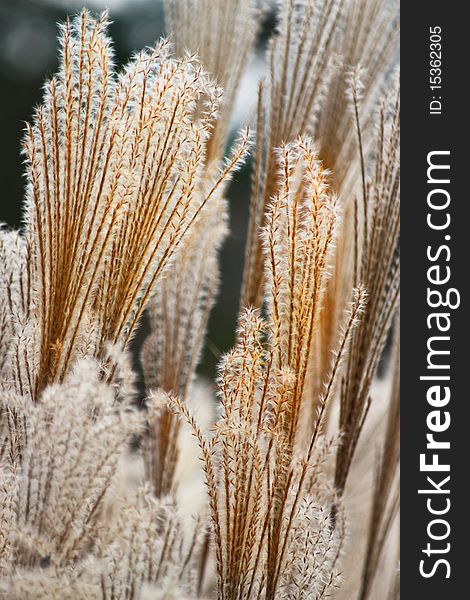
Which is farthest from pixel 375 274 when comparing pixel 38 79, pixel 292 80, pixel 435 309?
pixel 38 79

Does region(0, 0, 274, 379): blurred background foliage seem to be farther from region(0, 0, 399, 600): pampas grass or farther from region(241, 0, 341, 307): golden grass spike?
region(0, 0, 399, 600): pampas grass

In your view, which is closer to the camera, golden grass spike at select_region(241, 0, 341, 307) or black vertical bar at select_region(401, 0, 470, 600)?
black vertical bar at select_region(401, 0, 470, 600)

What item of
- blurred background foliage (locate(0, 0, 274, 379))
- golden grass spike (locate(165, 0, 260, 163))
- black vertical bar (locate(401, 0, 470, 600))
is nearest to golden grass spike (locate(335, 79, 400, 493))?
black vertical bar (locate(401, 0, 470, 600))

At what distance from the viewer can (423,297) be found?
91 centimetres

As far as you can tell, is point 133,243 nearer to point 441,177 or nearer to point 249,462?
point 249,462

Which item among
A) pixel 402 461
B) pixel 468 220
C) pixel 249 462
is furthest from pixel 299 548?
pixel 468 220

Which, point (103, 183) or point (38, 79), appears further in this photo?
point (38, 79)

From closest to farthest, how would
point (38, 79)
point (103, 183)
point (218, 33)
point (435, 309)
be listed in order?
1. point (103, 183)
2. point (435, 309)
3. point (218, 33)
4. point (38, 79)

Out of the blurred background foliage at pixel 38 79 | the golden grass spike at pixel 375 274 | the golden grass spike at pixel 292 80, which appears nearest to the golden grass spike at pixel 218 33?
the golden grass spike at pixel 292 80

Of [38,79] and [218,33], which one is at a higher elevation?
[38,79]

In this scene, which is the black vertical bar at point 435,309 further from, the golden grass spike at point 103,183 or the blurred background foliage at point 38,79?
the blurred background foliage at point 38,79

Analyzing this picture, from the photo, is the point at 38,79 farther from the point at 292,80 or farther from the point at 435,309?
the point at 435,309

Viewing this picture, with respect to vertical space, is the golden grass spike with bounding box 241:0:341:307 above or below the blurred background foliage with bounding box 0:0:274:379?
below

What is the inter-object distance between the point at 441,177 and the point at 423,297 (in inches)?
6.2
